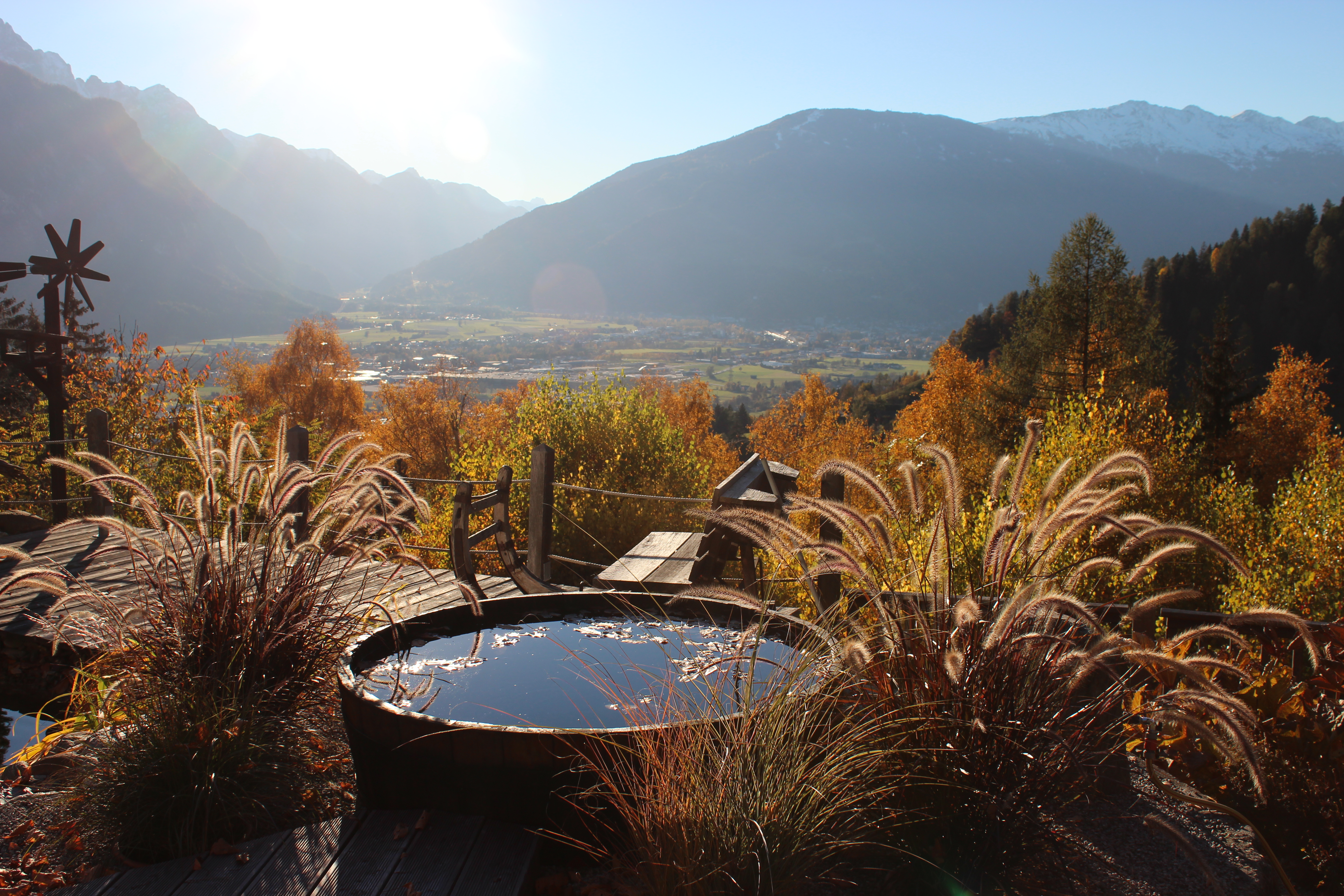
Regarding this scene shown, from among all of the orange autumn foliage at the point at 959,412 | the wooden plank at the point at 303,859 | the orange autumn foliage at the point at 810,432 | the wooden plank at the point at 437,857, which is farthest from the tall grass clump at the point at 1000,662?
the orange autumn foliage at the point at 810,432

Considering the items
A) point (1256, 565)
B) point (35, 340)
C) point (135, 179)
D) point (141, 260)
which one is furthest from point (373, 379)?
point (135, 179)

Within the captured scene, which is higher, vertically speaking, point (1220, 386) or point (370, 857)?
point (370, 857)

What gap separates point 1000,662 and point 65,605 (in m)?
4.98

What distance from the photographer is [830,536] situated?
3537 millimetres

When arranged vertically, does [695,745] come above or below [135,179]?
below

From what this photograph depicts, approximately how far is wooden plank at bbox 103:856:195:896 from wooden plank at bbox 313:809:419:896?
1.25 ft

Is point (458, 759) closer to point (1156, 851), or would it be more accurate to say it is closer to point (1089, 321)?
point (1156, 851)

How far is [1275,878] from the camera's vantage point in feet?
6.60

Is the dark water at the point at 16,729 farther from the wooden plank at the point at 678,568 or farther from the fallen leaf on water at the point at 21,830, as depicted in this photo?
the wooden plank at the point at 678,568

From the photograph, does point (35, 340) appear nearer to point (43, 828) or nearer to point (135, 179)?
point (43, 828)

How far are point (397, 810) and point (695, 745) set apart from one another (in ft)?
3.39

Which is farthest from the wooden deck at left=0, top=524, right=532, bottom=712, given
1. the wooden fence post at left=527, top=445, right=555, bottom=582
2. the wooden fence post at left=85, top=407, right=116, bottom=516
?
the wooden fence post at left=85, top=407, right=116, bottom=516

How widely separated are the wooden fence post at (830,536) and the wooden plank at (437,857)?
1.75 metres

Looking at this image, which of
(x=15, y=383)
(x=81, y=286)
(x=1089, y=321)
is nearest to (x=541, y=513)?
(x=81, y=286)
